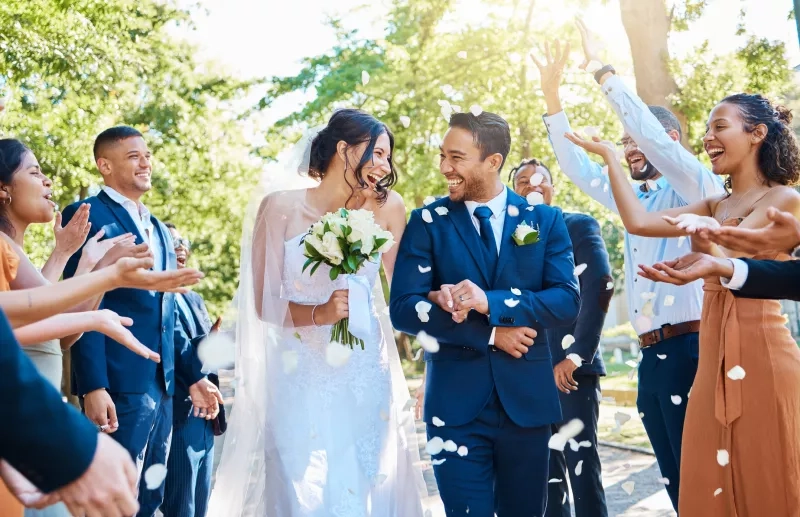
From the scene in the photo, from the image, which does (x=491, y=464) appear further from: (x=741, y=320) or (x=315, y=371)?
(x=741, y=320)

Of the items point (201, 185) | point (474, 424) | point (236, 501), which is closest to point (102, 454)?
point (474, 424)

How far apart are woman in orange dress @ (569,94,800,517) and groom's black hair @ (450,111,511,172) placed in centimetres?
103

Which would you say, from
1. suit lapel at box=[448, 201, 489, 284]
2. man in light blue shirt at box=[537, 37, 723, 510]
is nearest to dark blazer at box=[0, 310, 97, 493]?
suit lapel at box=[448, 201, 489, 284]

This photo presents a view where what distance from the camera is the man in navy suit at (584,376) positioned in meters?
5.73

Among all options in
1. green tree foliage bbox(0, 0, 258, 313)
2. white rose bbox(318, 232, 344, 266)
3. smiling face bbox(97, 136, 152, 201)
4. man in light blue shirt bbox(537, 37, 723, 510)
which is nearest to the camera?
white rose bbox(318, 232, 344, 266)

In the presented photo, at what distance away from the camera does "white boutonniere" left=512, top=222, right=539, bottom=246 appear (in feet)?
14.6

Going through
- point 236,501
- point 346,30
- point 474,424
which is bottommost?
point 236,501

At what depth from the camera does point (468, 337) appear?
438cm

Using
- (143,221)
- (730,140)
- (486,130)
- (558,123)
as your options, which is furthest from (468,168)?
(143,221)

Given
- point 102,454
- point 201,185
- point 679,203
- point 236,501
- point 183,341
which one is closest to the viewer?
point 102,454

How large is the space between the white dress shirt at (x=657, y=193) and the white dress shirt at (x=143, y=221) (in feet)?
8.05

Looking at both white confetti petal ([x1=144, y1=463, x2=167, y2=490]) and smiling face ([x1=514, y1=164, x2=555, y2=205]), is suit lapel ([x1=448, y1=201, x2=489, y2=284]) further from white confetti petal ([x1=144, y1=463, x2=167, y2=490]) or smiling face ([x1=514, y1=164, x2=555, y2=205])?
white confetti petal ([x1=144, y1=463, x2=167, y2=490])

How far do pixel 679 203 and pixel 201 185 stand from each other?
17741 mm

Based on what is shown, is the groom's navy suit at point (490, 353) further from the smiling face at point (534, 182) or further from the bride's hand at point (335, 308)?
the smiling face at point (534, 182)
